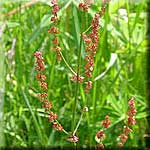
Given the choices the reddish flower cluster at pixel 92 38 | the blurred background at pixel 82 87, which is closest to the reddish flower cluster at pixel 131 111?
the reddish flower cluster at pixel 92 38

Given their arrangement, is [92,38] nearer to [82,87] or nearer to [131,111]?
[131,111]

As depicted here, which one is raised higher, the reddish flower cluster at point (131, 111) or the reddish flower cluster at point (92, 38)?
the reddish flower cluster at point (92, 38)

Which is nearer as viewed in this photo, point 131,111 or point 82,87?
point 131,111

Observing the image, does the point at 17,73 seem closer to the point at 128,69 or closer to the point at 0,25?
the point at 0,25

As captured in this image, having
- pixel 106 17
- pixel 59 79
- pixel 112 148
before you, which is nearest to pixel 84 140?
pixel 112 148

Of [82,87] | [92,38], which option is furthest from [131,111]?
[82,87]

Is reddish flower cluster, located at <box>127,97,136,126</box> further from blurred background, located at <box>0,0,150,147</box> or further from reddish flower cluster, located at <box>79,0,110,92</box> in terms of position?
blurred background, located at <box>0,0,150,147</box>

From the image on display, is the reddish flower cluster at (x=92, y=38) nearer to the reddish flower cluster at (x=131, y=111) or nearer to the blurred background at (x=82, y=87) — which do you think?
the reddish flower cluster at (x=131, y=111)

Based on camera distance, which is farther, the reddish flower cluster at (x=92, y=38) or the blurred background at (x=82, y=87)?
the blurred background at (x=82, y=87)

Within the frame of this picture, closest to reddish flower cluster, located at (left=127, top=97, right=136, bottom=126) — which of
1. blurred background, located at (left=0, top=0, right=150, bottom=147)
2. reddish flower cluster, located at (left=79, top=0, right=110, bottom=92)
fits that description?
reddish flower cluster, located at (left=79, top=0, right=110, bottom=92)
